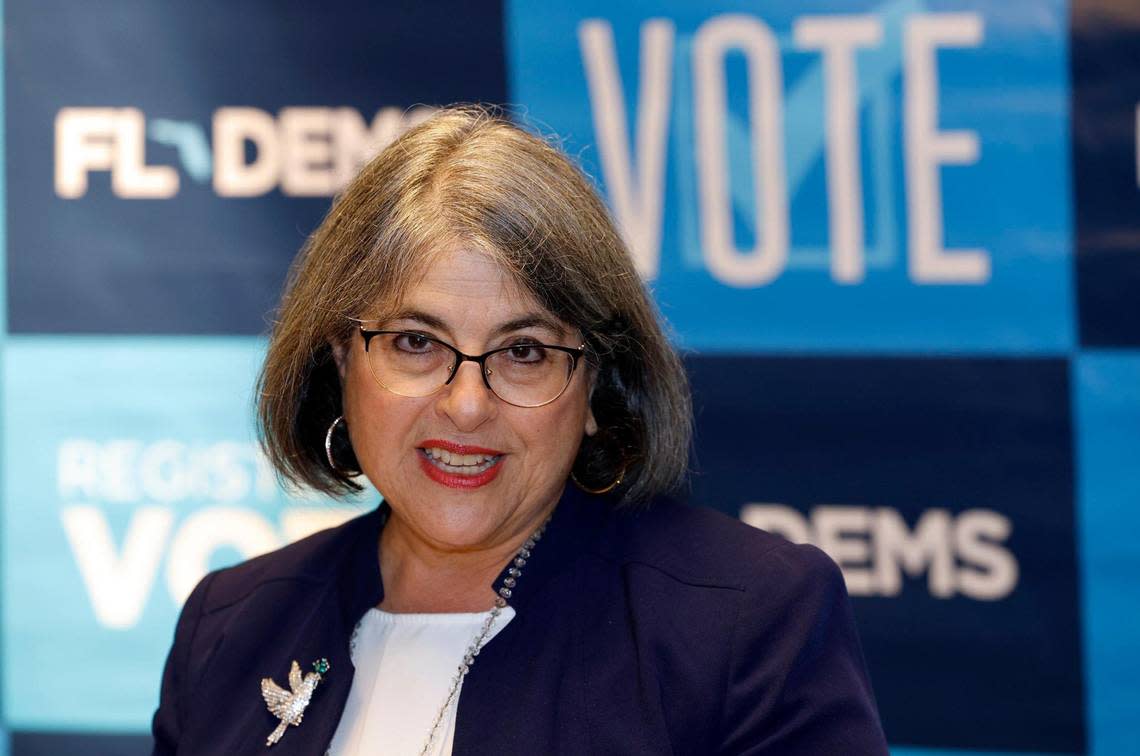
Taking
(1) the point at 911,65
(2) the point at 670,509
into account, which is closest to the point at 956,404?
(1) the point at 911,65

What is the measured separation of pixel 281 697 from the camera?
1.64 m

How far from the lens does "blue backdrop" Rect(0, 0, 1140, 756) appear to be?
7.83 ft

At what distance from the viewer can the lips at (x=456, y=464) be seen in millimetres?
1583

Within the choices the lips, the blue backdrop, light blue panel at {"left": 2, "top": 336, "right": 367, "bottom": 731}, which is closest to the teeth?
the lips

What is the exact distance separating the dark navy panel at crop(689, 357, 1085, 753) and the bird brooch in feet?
3.46

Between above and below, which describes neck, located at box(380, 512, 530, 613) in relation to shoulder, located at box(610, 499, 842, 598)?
below

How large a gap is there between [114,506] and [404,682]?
133 centimetres

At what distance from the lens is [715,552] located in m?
1.55

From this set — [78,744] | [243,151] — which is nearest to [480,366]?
[243,151]

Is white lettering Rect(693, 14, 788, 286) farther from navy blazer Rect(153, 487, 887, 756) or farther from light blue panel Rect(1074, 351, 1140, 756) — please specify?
navy blazer Rect(153, 487, 887, 756)

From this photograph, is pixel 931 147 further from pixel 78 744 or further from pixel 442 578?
pixel 78 744

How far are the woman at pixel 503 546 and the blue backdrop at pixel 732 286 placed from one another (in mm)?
784

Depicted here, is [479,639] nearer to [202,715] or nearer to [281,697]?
[281,697]

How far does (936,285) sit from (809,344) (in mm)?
251
